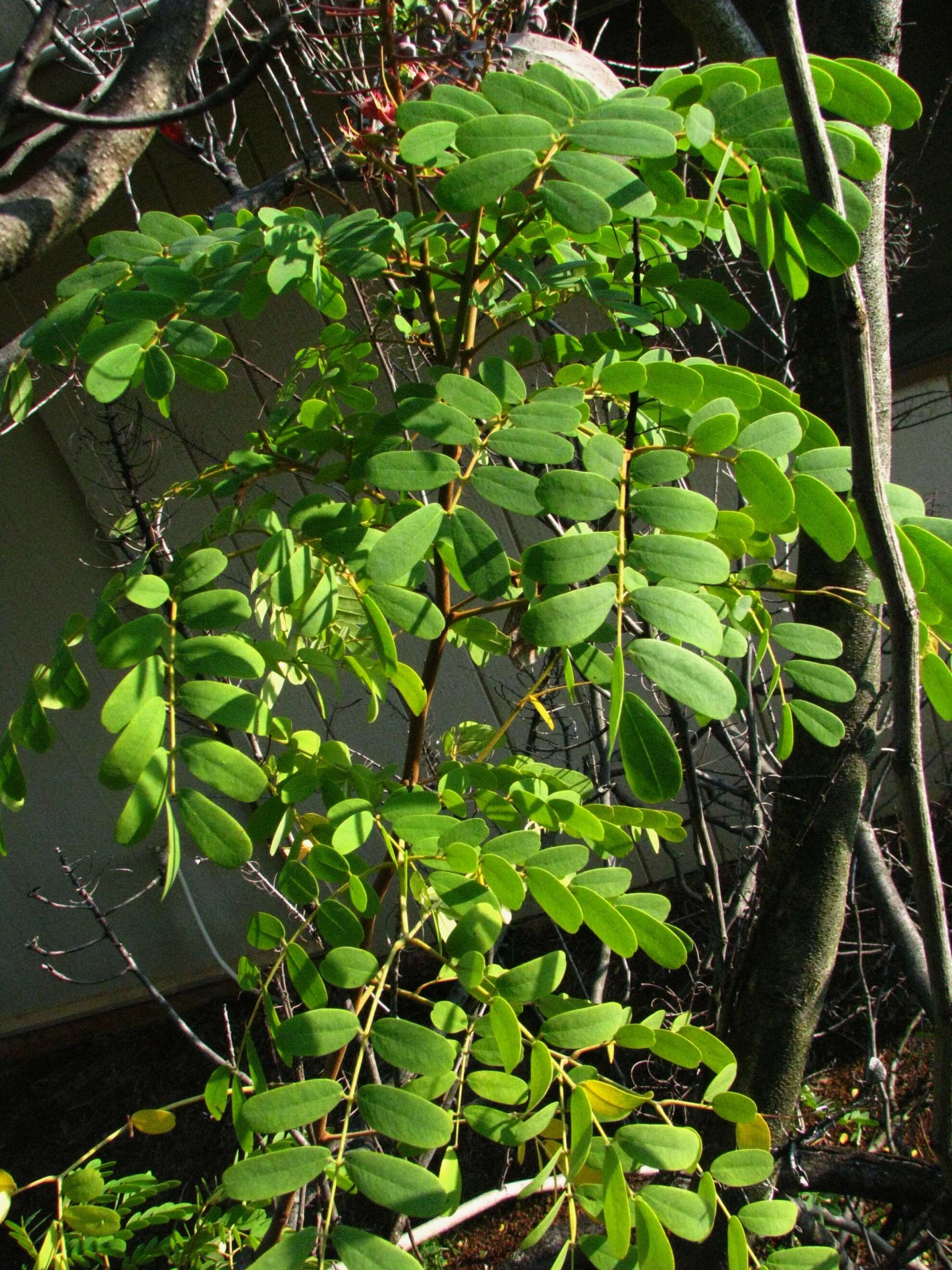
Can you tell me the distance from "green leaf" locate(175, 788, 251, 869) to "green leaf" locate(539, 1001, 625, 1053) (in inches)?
14.4

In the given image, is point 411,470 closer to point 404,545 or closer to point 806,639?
point 404,545

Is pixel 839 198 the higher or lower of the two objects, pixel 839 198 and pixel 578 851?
the higher

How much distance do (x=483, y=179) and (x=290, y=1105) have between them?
78 centimetres

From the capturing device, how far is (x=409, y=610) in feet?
2.73

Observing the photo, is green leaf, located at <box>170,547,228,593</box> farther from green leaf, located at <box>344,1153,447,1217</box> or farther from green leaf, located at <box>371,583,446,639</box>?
green leaf, located at <box>344,1153,447,1217</box>

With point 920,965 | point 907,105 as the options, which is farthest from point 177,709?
point 920,965

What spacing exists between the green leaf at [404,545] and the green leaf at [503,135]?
0.96 feet

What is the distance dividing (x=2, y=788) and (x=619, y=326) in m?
0.76

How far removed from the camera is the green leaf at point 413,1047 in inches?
29.5

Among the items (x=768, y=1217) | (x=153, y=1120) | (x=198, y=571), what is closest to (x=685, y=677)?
(x=198, y=571)

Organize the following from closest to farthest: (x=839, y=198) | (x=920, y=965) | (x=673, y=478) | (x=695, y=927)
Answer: (x=839, y=198), (x=673, y=478), (x=920, y=965), (x=695, y=927)

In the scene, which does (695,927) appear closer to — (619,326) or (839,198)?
(619,326)

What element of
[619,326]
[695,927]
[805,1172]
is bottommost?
[695,927]

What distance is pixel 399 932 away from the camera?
960 millimetres
